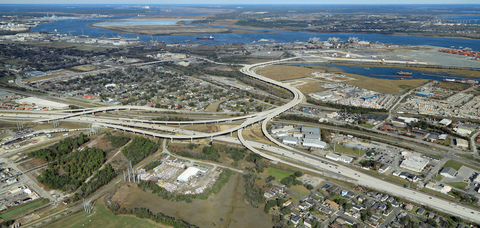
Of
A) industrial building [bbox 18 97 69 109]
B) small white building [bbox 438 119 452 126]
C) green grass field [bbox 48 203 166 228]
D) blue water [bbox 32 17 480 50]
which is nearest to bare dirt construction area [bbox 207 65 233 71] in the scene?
industrial building [bbox 18 97 69 109]

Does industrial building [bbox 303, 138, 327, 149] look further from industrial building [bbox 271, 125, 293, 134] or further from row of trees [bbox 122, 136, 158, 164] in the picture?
row of trees [bbox 122, 136, 158, 164]

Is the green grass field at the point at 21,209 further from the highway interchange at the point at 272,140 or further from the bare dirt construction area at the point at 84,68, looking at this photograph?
the bare dirt construction area at the point at 84,68

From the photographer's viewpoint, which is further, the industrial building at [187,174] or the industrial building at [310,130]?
the industrial building at [310,130]

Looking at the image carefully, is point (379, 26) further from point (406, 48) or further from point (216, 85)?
point (216, 85)

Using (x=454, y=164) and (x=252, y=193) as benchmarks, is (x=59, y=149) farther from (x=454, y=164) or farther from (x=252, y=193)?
(x=454, y=164)

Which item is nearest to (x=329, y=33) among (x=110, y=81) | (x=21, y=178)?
(x=110, y=81)

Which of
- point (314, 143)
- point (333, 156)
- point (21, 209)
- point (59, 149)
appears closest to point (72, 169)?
point (21, 209)

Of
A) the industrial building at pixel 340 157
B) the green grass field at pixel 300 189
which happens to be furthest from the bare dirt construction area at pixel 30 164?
the industrial building at pixel 340 157
